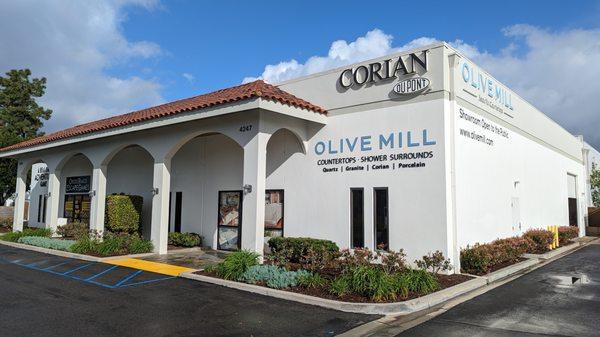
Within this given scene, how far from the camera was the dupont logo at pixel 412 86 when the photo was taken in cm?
1259

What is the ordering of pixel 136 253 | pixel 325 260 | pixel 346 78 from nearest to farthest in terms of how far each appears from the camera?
pixel 325 260, pixel 346 78, pixel 136 253

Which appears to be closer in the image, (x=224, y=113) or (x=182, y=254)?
(x=224, y=113)

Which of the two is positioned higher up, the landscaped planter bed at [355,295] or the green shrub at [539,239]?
the green shrub at [539,239]

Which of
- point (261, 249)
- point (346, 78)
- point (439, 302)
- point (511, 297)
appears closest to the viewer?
point (439, 302)

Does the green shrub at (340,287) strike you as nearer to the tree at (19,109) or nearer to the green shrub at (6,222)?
the green shrub at (6,222)

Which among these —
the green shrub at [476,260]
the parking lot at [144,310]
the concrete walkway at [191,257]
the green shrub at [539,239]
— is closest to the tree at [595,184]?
the green shrub at [539,239]

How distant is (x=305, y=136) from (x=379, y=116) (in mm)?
2956

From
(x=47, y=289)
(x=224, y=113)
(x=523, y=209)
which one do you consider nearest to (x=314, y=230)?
(x=224, y=113)

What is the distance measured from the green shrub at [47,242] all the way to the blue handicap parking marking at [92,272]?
5.32 feet

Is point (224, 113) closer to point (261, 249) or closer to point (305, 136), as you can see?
point (305, 136)

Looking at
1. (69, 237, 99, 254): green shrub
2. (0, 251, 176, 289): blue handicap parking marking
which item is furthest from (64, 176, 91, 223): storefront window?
(0, 251, 176, 289): blue handicap parking marking

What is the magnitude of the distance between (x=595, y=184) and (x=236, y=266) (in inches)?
1315

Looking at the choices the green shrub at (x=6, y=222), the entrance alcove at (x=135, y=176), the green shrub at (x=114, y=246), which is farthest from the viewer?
the green shrub at (x=6, y=222)

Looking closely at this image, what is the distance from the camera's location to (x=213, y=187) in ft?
59.3
